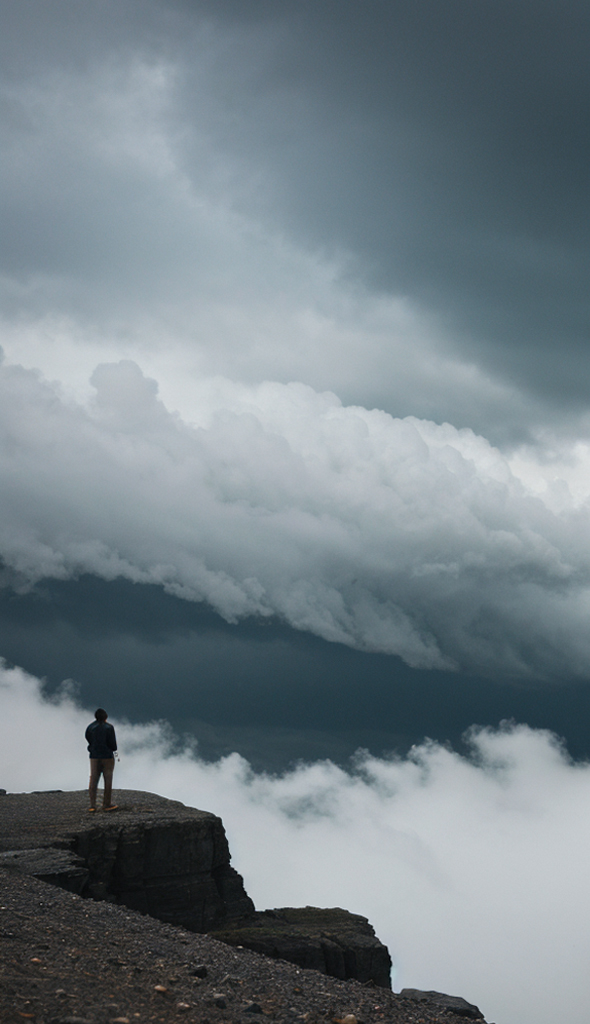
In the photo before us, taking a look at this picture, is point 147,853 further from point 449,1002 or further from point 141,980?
point 141,980

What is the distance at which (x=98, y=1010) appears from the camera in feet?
26.6

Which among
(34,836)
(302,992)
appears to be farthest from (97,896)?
(302,992)

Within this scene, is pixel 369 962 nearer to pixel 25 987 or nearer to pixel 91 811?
pixel 91 811

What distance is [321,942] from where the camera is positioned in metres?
18.0

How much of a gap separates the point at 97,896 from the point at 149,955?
315 inches

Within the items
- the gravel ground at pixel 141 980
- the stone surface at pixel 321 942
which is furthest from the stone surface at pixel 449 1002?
the stone surface at pixel 321 942

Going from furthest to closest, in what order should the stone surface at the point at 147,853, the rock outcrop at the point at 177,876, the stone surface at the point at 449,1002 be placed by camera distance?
the stone surface at the point at 147,853
the rock outcrop at the point at 177,876
the stone surface at the point at 449,1002

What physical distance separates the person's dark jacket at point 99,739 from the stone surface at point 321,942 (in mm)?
5084

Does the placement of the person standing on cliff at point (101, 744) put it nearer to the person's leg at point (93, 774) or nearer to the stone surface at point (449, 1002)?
the person's leg at point (93, 774)

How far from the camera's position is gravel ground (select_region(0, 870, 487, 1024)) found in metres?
8.29

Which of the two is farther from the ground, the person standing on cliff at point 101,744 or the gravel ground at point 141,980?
the person standing on cliff at point 101,744

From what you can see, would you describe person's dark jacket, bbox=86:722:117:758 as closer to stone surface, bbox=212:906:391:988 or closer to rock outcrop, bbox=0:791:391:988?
rock outcrop, bbox=0:791:391:988

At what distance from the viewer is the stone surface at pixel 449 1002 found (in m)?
12.2

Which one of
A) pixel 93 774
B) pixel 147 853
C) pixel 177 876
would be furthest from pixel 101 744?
pixel 177 876
